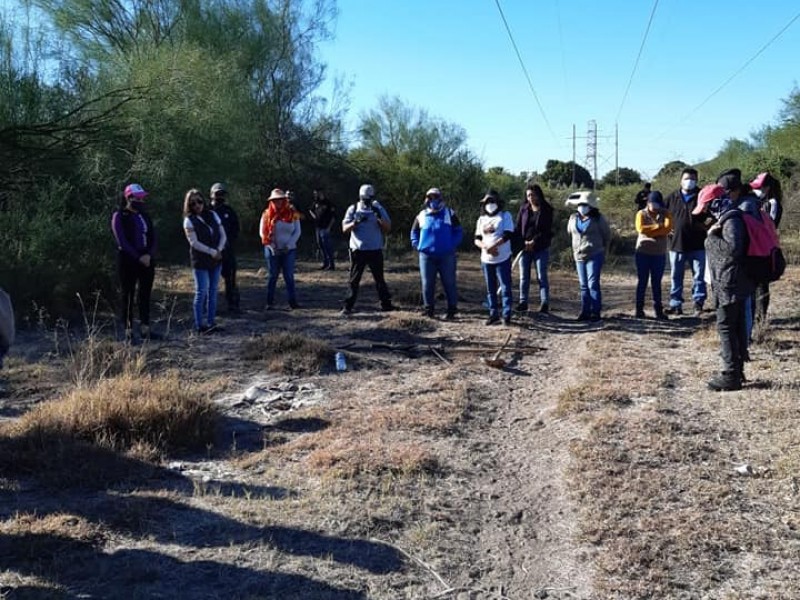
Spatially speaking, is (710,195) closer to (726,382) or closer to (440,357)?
(726,382)

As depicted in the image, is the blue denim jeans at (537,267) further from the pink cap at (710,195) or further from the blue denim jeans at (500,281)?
the pink cap at (710,195)

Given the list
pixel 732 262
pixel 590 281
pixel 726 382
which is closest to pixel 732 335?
pixel 726 382

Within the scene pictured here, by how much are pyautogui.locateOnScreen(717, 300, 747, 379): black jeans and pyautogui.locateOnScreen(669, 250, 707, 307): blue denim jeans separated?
334 cm

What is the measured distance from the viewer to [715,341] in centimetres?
823

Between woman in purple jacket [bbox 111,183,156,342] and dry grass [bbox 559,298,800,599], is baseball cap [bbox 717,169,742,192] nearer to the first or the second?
dry grass [bbox 559,298,800,599]

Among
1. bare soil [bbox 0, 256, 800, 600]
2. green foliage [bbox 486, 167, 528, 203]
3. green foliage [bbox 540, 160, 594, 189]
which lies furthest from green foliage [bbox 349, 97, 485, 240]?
green foliage [bbox 540, 160, 594, 189]

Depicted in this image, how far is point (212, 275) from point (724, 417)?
19.7ft

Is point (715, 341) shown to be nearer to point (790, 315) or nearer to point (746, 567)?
point (790, 315)

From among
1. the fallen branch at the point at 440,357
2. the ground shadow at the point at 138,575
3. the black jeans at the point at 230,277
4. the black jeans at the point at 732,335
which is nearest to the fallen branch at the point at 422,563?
the ground shadow at the point at 138,575

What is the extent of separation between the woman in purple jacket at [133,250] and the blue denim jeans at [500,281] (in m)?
4.07

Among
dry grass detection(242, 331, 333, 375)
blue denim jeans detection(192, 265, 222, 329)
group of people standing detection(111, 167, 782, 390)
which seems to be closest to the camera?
dry grass detection(242, 331, 333, 375)

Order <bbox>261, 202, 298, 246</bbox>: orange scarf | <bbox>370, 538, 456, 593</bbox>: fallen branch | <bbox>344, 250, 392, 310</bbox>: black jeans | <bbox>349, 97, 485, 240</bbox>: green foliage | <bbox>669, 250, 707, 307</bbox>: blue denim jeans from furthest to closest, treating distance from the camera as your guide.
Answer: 1. <bbox>349, 97, 485, 240</bbox>: green foliage
2. <bbox>261, 202, 298, 246</bbox>: orange scarf
3. <bbox>344, 250, 392, 310</bbox>: black jeans
4. <bbox>669, 250, 707, 307</bbox>: blue denim jeans
5. <bbox>370, 538, 456, 593</bbox>: fallen branch

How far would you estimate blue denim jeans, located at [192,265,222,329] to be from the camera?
903cm

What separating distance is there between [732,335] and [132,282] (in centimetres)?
624
